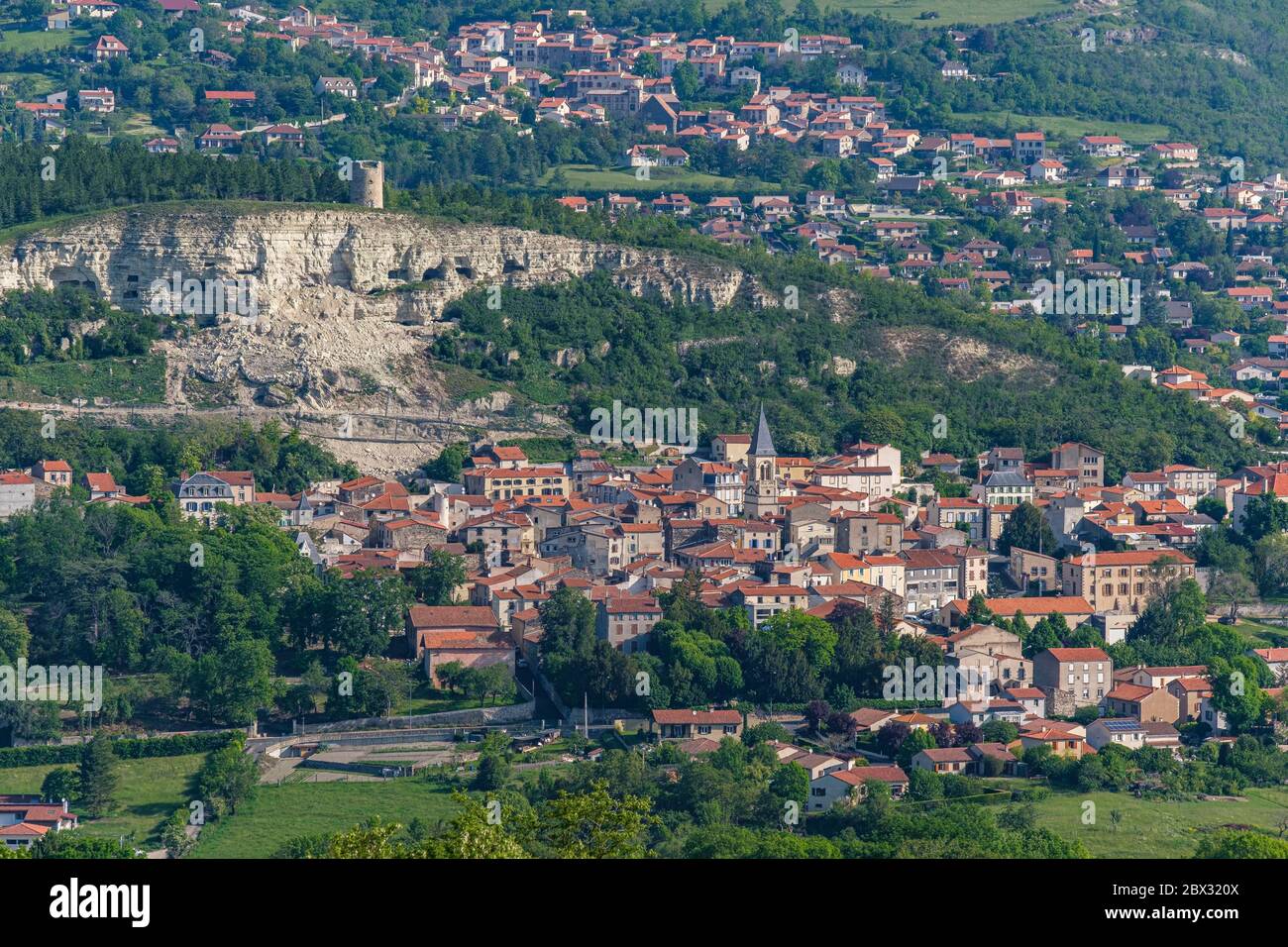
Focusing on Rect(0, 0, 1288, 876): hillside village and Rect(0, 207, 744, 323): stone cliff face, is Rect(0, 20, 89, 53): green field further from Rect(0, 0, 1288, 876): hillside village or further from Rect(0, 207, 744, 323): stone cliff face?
Rect(0, 207, 744, 323): stone cliff face

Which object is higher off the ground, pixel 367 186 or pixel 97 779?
pixel 367 186

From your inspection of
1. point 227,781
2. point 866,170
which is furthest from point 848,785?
point 866,170

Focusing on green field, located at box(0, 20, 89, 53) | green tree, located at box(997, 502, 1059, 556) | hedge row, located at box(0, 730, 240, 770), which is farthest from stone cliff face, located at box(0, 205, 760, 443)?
green field, located at box(0, 20, 89, 53)

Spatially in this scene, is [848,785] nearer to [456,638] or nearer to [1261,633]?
[456,638]

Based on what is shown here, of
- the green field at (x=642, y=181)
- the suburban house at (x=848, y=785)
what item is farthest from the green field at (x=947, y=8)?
the suburban house at (x=848, y=785)

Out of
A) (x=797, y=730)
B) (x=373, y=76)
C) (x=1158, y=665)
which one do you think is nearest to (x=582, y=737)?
(x=797, y=730)
